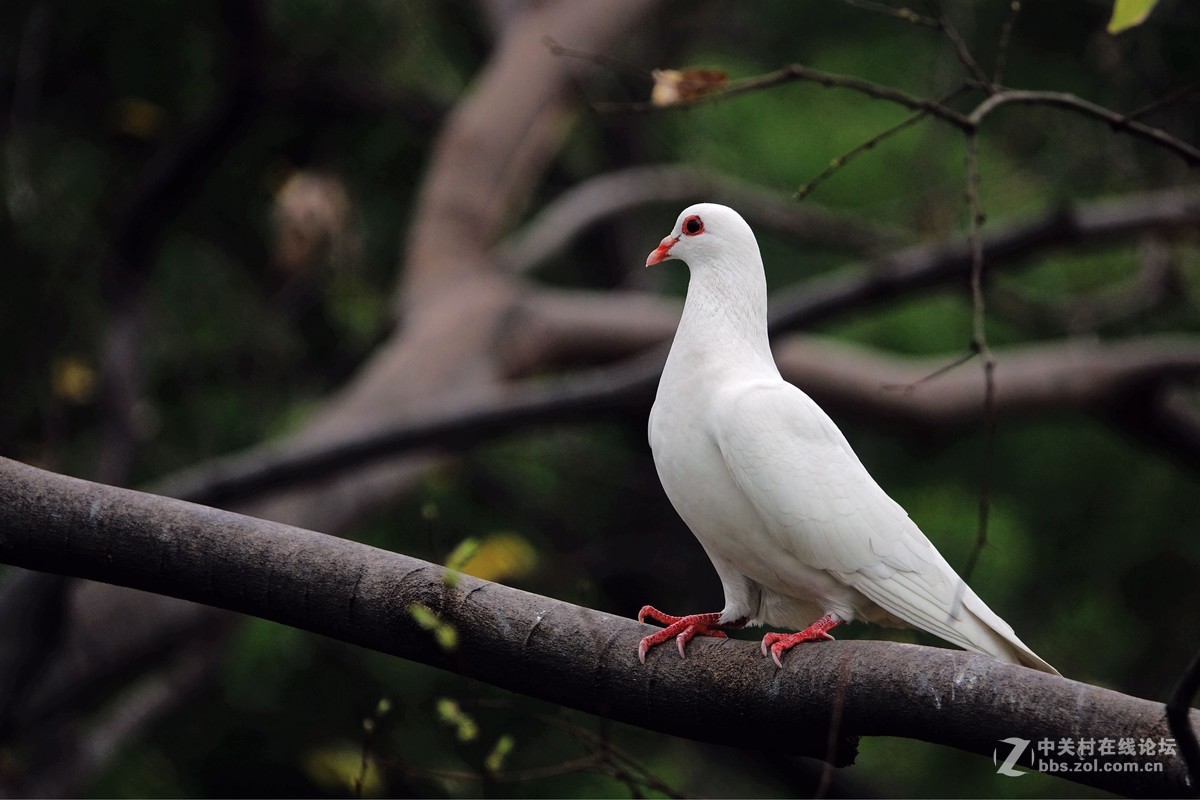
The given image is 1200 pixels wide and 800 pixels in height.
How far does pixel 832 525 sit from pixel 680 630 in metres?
0.50

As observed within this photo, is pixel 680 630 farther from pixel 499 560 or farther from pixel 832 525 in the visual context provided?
pixel 499 560

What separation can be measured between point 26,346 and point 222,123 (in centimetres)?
215

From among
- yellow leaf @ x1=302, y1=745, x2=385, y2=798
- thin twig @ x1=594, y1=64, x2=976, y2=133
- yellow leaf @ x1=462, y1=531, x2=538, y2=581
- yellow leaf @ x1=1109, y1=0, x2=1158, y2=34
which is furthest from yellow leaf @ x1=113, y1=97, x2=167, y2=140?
yellow leaf @ x1=1109, y1=0, x2=1158, y2=34

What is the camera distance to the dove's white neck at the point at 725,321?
3580 millimetres

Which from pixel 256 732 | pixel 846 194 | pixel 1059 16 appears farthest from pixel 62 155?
pixel 1059 16

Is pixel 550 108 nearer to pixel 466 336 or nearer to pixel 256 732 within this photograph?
pixel 466 336

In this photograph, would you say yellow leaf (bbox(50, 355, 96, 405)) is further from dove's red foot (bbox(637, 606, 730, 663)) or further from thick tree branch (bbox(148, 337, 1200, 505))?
dove's red foot (bbox(637, 606, 730, 663))

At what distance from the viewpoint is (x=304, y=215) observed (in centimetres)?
Result: 892

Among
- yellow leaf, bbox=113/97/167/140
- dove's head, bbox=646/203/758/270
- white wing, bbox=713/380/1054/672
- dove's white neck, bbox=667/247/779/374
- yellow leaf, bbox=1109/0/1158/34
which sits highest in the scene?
yellow leaf, bbox=1109/0/1158/34

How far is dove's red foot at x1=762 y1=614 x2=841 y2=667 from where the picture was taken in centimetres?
304

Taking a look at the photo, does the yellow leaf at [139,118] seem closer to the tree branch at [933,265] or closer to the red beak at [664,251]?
the tree branch at [933,265]

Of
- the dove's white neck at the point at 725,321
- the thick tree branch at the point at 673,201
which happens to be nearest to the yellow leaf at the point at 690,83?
the dove's white neck at the point at 725,321

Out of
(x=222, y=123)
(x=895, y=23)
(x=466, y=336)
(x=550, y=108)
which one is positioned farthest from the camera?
(x=895, y=23)

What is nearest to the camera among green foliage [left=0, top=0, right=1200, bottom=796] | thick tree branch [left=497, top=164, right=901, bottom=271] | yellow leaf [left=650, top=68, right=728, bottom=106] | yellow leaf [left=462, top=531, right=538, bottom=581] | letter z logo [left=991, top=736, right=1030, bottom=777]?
letter z logo [left=991, top=736, right=1030, bottom=777]
